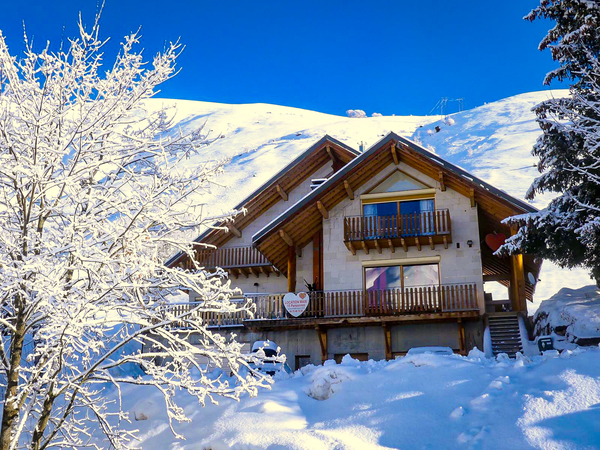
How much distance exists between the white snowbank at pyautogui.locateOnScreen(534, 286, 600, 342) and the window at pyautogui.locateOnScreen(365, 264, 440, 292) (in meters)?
3.91

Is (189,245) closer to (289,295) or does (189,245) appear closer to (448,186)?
(289,295)

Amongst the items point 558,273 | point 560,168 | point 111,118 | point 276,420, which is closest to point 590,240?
point 560,168

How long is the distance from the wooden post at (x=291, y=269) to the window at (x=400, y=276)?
9.35 ft

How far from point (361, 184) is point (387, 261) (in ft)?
10.5

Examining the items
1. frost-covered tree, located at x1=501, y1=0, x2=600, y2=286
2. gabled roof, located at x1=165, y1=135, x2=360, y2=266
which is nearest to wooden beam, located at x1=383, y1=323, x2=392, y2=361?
frost-covered tree, located at x1=501, y1=0, x2=600, y2=286

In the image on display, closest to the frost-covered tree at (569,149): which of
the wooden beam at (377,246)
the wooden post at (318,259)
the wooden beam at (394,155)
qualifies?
the wooden beam at (377,246)

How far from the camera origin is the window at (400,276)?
76.8 feet

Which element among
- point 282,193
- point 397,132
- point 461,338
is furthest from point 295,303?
point 397,132

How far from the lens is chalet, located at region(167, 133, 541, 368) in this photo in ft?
72.2

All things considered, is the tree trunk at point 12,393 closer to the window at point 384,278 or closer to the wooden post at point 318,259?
the window at point 384,278

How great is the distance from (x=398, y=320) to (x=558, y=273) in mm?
29184

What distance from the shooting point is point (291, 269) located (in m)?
24.7

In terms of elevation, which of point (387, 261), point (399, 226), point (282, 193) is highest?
point (282, 193)

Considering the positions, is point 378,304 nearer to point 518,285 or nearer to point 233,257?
point 518,285
